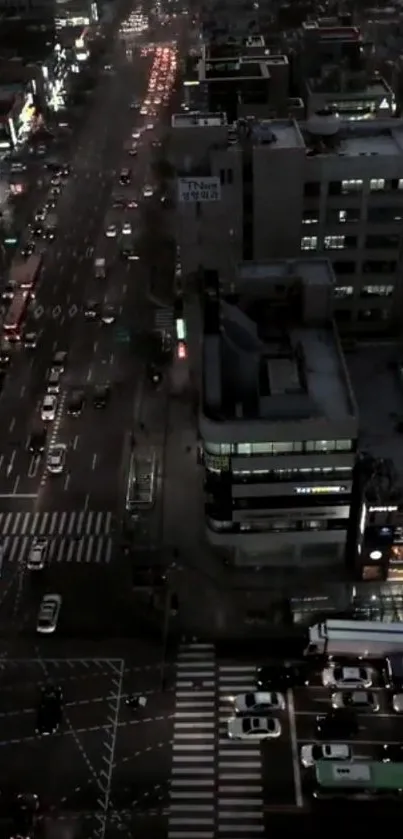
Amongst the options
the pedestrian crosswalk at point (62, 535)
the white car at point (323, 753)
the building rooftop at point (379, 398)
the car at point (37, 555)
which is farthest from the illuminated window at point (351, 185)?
the white car at point (323, 753)

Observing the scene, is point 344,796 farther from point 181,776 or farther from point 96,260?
point 96,260

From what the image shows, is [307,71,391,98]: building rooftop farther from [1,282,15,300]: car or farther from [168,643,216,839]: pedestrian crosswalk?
[168,643,216,839]: pedestrian crosswalk

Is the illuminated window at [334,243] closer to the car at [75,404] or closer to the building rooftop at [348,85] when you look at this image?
the car at [75,404]

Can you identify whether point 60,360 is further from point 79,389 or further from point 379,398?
point 379,398

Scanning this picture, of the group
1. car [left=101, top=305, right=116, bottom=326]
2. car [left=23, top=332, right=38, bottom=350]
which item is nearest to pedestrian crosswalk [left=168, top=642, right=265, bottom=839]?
car [left=23, top=332, right=38, bottom=350]

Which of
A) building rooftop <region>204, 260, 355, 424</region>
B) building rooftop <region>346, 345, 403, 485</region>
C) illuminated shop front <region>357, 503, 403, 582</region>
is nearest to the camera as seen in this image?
illuminated shop front <region>357, 503, 403, 582</region>

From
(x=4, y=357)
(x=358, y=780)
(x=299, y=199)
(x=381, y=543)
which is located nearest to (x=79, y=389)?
(x=4, y=357)
